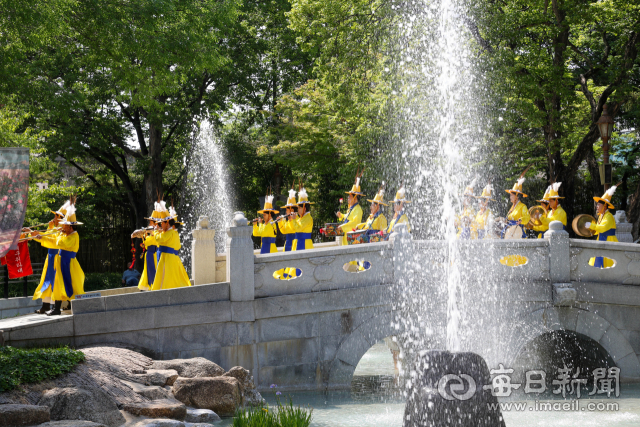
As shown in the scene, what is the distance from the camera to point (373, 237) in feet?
44.8

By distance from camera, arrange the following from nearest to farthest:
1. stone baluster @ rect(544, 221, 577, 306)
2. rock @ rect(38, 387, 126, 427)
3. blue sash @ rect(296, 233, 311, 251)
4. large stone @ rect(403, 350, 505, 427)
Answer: large stone @ rect(403, 350, 505, 427) → rock @ rect(38, 387, 126, 427) → stone baluster @ rect(544, 221, 577, 306) → blue sash @ rect(296, 233, 311, 251)

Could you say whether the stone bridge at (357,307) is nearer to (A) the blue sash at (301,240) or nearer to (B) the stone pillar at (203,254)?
(B) the stone pillar at (203,254)

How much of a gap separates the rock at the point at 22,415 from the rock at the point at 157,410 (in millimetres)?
1204

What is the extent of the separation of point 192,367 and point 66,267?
3.56 metres

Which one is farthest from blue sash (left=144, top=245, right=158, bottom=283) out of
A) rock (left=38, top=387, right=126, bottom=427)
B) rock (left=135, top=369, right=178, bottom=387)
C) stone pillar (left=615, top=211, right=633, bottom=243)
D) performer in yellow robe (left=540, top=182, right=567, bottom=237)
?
stone pillar (left=615, top=211, right=633, bottom=243)

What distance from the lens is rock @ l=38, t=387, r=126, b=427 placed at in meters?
6.88

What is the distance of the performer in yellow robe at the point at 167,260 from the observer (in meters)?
11.4

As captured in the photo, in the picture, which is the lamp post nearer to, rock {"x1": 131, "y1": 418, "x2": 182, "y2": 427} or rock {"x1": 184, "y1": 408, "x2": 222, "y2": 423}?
rock {"x1": 184, "y1": 408, "x2": 222, "y2": 423}

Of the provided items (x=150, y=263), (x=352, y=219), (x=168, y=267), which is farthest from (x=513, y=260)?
(x=150, y=263)

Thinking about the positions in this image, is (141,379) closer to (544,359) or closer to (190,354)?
(190,354)

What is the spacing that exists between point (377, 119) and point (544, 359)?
7.94 meters

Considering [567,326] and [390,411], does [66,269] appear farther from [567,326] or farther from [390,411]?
[567,326]

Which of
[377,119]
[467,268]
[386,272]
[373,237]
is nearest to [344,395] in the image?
[386,272]

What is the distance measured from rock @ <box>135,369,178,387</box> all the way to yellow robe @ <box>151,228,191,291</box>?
286cm
